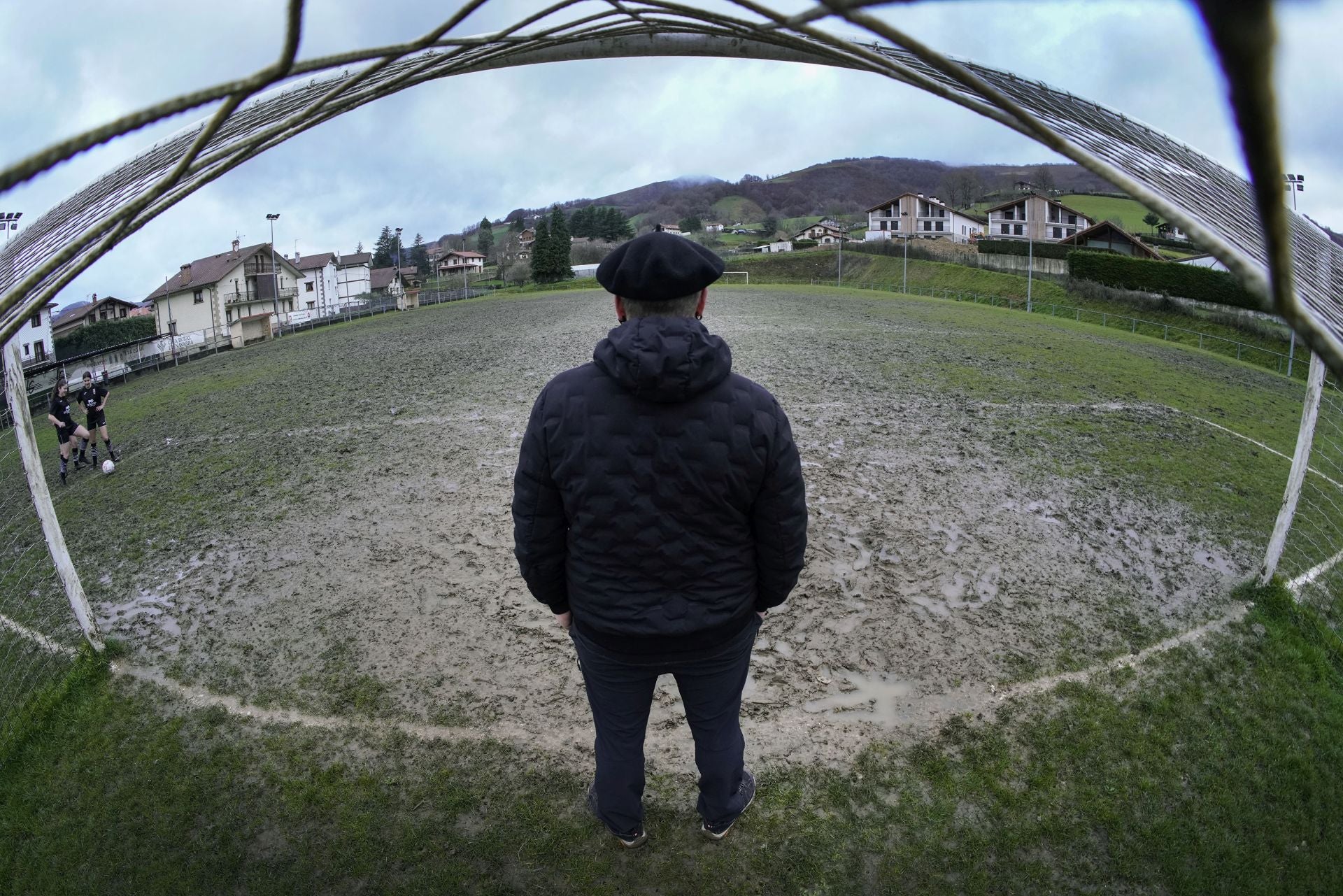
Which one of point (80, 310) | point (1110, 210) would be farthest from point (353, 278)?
point (1110, 210)

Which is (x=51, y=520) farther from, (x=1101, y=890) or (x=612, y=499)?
(x=1101, y=890)

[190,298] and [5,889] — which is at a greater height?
[190,298]

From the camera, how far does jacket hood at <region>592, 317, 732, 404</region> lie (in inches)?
86.6

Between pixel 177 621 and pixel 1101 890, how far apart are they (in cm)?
557

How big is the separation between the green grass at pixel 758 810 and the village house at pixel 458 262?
88145 mm

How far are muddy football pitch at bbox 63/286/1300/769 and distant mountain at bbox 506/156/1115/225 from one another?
95667 mm

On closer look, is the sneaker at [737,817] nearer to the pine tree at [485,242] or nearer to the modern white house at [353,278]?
the modern white house at [353,278]

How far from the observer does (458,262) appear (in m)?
90.6

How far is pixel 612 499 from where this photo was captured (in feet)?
7.76

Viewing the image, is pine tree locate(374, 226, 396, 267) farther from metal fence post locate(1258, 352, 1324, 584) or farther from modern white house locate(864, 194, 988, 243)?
metal fence post locate(1258, 352, 1324, 584)

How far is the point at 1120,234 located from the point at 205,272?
48361 mm

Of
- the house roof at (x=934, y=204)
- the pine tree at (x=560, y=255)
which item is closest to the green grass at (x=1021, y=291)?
the pine tree at (x=560, y=255)

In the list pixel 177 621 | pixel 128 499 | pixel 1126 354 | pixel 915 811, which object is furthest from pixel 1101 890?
pixel 1126 354

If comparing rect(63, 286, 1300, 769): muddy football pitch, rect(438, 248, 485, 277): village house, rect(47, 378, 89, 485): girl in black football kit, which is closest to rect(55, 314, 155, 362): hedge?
rect(63, 286, 1300, 769): muddy football pitch
